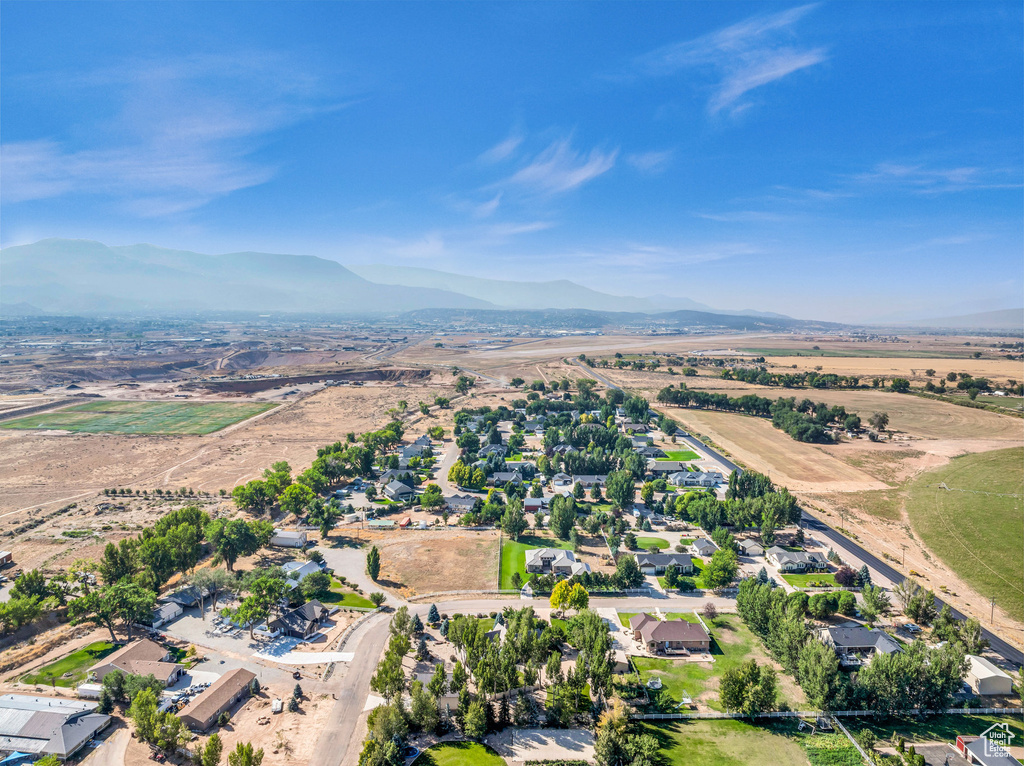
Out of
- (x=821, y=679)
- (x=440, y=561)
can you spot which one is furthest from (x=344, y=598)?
(x=821, y=679)

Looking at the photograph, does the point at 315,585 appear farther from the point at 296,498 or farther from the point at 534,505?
the point at 534,505

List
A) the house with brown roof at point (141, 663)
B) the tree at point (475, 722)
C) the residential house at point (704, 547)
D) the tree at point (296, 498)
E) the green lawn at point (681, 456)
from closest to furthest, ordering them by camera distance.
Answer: the tree at point (475, 722)
the house with brown roof at point (141, 663)
the residential house at point (704, 547)
the tree at point (296, 498)
the green lawn at point (681, 456)

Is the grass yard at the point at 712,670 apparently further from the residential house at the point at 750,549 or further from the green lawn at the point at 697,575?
the residential house at the point at 750,549

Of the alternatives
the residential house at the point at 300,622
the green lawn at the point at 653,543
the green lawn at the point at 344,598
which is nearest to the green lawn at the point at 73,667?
the residential house at the point at 300,622

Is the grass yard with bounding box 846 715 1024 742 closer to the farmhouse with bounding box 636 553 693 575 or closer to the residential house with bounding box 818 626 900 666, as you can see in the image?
the residential house with bounding box 818 626 900 666

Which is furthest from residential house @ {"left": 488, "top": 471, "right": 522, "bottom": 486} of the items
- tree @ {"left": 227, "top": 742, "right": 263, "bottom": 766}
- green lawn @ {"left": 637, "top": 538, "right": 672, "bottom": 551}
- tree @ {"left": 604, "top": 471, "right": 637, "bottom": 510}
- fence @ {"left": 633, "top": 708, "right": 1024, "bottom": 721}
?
tree @ {"left": 227, "top": 742, "right": 263, "bottom": 766}

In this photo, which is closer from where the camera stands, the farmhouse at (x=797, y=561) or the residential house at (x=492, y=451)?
the farmhouse at (x=797, y=561)

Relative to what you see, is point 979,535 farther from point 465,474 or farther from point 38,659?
point 38,659
